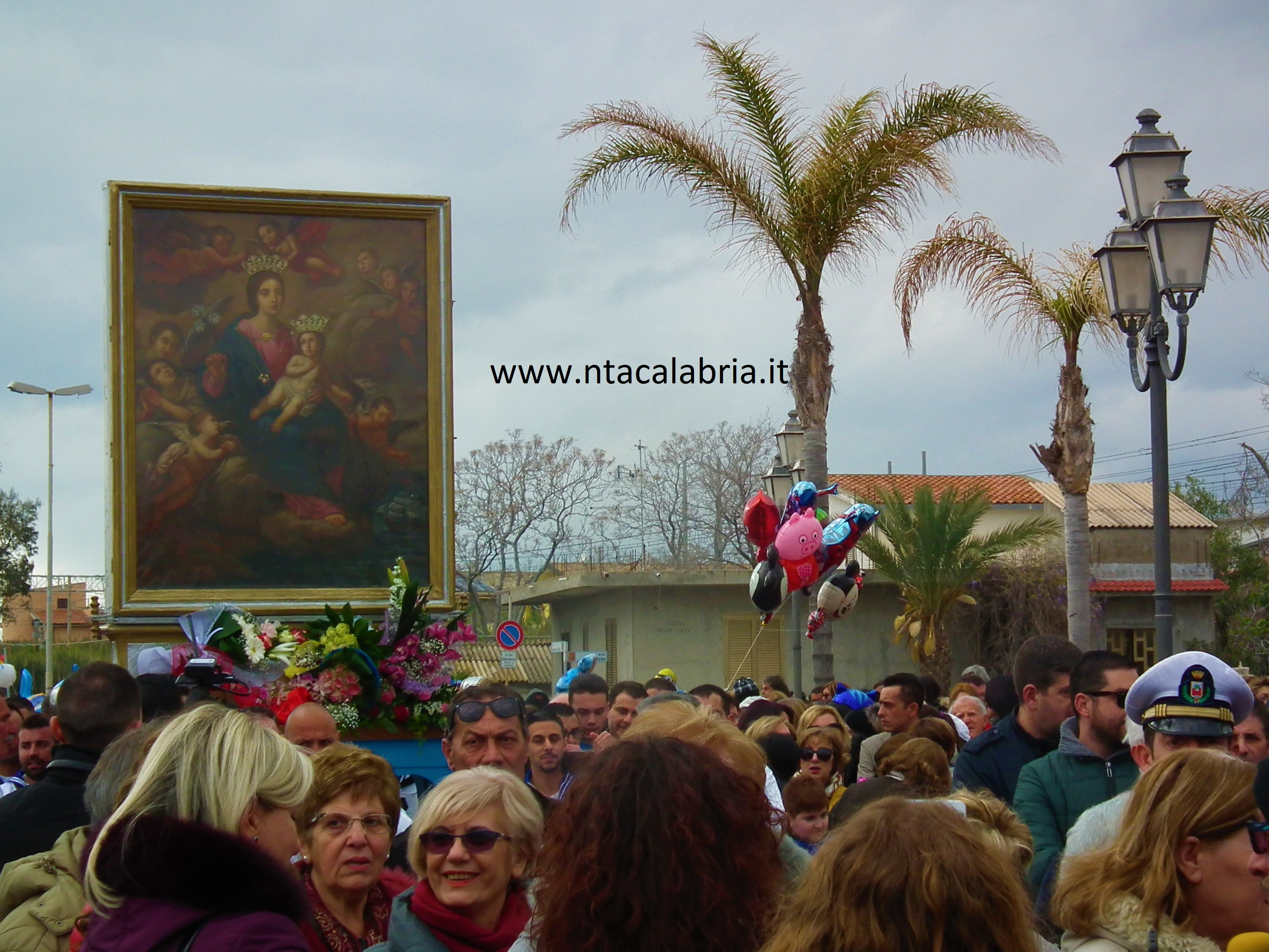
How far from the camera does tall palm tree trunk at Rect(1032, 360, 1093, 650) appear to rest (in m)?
16.0

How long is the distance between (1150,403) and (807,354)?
729 centimetres

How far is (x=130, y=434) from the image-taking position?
11281 mm

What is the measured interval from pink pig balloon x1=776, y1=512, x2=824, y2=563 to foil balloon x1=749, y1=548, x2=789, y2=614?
0.18 m

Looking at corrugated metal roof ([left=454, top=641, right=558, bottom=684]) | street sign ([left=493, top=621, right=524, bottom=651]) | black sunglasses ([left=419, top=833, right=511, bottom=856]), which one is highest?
black sunglasses ([left=419, top=833, right=511, bottom=856])

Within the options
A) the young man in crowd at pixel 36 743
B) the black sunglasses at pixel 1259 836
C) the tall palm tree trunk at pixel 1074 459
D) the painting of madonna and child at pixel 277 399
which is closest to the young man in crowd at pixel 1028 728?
the black sunglasses at pixel 1259 836

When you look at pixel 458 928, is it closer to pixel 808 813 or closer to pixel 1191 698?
pixel 1191 698

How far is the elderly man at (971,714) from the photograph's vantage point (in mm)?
9672

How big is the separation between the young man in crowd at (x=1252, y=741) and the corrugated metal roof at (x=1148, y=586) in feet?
84.6

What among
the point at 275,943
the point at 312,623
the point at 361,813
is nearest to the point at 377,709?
the point at 312,623

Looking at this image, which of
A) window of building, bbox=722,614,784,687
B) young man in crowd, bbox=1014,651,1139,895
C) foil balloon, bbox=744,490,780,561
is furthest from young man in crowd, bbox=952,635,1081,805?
window of building, bbox=722,614,784,687

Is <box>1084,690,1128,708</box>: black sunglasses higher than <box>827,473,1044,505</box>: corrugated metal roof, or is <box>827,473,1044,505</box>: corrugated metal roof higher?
<box>827,473,1044,505</box>: corrugated metal roof

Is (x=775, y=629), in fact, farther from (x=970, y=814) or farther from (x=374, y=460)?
(x=970, y=814)

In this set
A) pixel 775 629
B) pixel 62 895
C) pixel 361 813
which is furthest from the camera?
pixel 775 629

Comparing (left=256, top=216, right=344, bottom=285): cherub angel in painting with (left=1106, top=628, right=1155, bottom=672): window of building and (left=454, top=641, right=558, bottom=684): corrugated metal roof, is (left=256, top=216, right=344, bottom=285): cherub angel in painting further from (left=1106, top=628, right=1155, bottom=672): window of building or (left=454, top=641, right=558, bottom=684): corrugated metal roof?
(left=1106, top=628, right=1155, bottom=672): window of building
